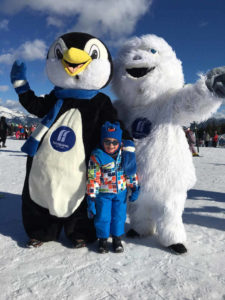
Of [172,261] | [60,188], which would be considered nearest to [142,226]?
[172,261]

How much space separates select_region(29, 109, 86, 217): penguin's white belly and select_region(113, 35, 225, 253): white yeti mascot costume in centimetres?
57

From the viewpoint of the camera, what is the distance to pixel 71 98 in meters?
2.55

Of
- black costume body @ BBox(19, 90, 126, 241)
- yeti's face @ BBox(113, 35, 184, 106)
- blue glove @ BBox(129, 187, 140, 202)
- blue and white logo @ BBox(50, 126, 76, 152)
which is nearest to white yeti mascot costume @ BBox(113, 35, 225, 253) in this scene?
yeti's face @ BBox(113, 35, 184, 106)

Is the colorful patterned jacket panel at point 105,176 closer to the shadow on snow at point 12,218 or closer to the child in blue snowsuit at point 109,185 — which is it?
the child in blue snowsuit at point 109,185

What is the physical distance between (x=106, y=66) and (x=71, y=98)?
44 centimetres

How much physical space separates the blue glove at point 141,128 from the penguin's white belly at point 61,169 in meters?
0.55

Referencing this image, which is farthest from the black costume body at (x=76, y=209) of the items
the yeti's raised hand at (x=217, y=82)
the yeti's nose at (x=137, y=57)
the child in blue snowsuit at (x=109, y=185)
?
the yeti's raised hand at (x=217, y=82)

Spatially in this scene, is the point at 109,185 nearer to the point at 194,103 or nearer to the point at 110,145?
the point at 110,145

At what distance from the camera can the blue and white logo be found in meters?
2.36

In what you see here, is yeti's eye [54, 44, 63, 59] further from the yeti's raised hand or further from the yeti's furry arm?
the yeti's raised hand

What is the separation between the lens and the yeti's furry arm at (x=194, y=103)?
2322 millimetres

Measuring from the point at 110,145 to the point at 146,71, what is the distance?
813 millimetres

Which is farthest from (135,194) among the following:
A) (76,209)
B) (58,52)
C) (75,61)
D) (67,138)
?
→ (58,52)

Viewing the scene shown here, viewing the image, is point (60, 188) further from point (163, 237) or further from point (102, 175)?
point (163, 237)
